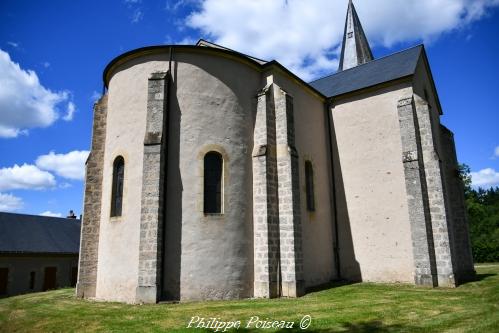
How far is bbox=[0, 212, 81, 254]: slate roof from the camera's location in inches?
1070

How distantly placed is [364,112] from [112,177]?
11.0 meters

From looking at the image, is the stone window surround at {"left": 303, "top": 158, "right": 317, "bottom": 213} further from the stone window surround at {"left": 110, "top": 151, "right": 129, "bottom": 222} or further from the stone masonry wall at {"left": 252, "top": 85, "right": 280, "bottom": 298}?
Result: the stone window surround at {"left": 110, "top": 151, "right": 129, "bottom": 222}

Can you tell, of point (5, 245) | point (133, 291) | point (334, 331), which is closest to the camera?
point (334, 331)

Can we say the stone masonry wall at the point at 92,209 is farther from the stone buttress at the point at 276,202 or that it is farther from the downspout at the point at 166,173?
the stone buttress at the point at 276,202

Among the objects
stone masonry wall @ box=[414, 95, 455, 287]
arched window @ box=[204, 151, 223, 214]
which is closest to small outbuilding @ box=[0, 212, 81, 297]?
arched window @ box=[204, 151, 223, 214]

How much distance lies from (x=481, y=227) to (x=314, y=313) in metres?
51.8

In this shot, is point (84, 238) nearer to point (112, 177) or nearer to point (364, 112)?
point (112, 177)

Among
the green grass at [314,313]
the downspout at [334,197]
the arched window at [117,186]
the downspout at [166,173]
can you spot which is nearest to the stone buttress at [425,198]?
the green grass at [314,313]

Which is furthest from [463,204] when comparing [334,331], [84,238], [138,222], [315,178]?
[84,238]

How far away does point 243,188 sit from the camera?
12.3 metres

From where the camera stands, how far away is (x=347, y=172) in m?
16.7

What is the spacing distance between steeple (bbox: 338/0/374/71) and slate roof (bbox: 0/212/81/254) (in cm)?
2633

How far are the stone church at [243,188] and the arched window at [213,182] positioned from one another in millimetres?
34

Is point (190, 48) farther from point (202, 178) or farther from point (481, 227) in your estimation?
point (481, 227)
